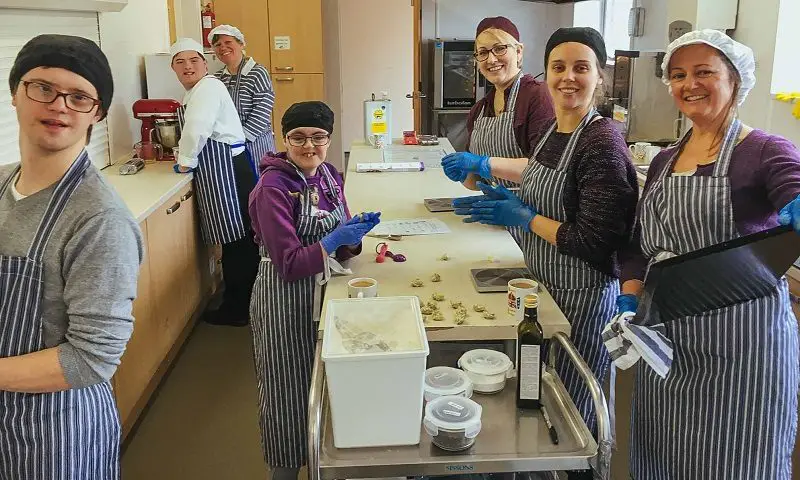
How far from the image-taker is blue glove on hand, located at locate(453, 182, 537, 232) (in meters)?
2.14

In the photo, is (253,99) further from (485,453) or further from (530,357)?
(485,453)

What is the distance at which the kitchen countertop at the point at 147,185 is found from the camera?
9.92 feet

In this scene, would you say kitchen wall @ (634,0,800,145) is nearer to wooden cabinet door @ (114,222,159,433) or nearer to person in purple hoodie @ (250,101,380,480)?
person in purple hoodie @ (250,101,380,480)

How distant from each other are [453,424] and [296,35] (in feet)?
17.9

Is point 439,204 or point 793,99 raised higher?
point 793,99

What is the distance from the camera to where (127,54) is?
157 inches

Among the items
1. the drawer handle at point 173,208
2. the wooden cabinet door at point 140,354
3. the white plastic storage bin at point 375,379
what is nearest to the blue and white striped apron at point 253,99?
the drawer handle at point 173,208

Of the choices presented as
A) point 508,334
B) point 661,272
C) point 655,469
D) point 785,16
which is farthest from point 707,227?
point 785,16

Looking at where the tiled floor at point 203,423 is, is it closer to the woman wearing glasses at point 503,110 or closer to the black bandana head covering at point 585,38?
the woman wearing glasses at point 503,110

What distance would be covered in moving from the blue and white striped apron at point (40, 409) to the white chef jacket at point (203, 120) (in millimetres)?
2173

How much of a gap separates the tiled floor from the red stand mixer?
1064mm

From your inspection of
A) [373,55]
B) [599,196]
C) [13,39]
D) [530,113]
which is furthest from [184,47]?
[373,55]

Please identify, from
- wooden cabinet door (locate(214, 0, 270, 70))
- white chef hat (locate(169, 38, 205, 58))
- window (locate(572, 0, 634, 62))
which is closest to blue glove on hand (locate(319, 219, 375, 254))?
white chef hat (locate(169, 38, 205, 58))

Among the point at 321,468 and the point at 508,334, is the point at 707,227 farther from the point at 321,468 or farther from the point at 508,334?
the point at 321,468
